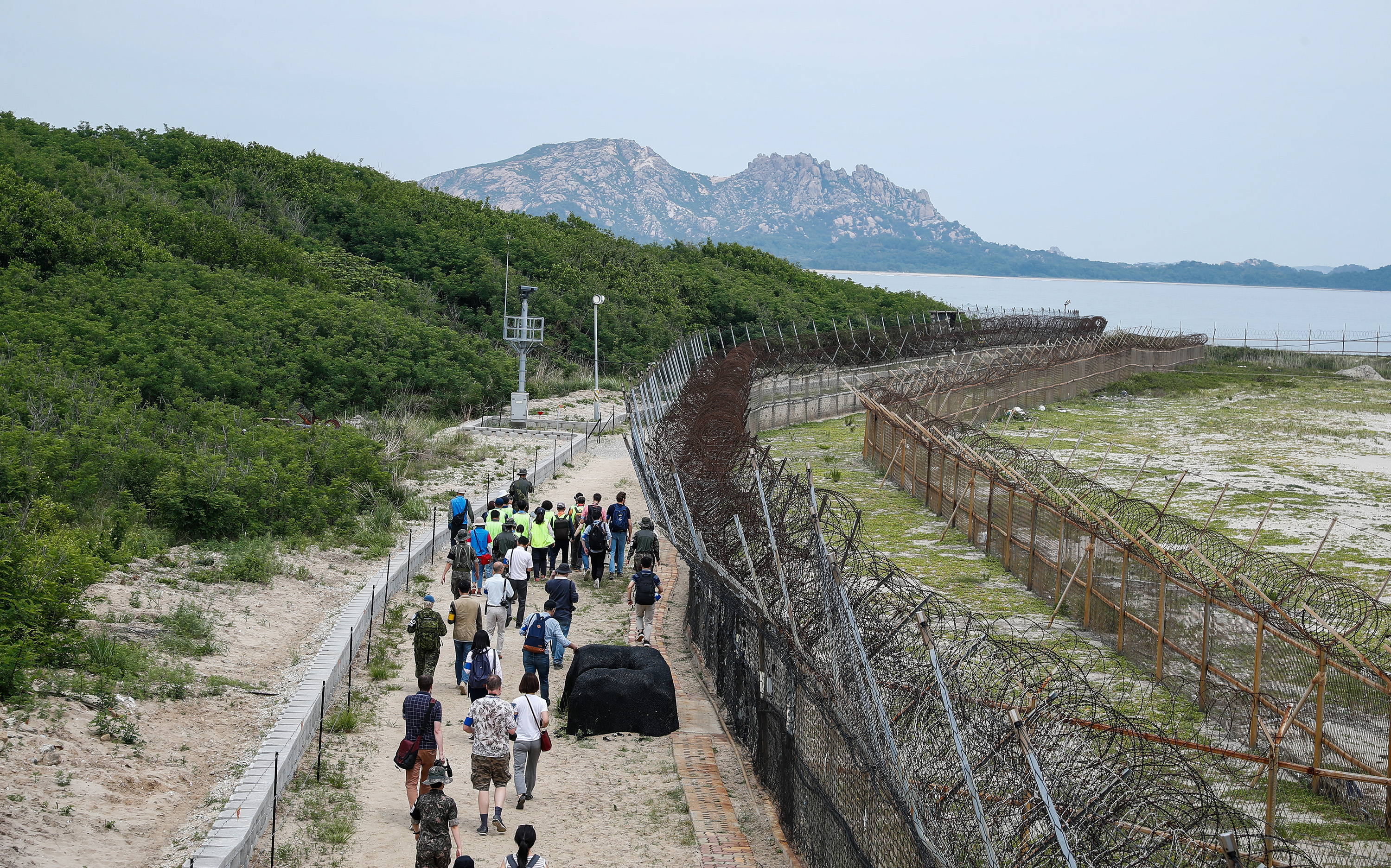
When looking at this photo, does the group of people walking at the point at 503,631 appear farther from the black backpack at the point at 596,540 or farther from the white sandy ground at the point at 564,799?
the white sandy ground at the point at 564,799

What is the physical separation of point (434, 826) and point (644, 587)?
20.8 feet

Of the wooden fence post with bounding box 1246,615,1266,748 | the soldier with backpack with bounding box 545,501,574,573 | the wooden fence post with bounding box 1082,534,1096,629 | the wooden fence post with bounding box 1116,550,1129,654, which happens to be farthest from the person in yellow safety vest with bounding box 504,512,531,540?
the wooden fence post with bounding box 1246,615,1266,748

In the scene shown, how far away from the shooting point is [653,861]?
29.9 feet

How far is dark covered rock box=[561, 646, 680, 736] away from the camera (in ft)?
39.3

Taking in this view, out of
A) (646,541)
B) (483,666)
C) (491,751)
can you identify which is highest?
(646,541)

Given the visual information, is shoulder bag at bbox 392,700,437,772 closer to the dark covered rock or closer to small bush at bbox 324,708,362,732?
small bush at bbox 324,708,362,732

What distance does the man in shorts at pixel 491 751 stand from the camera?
9.48m

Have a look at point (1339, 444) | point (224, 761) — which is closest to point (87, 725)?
point (224, 761)

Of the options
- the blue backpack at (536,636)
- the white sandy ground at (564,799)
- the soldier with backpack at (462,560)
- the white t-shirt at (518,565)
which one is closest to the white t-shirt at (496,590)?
the soldier with backpack at (462,560)

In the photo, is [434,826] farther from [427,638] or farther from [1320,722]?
[1320,722]

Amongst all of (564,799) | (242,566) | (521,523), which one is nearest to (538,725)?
(564,799)

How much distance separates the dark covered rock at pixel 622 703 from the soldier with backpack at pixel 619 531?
19.4 feet

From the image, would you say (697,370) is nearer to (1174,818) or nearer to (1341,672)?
(1341,672)

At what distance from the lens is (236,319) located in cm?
4050
